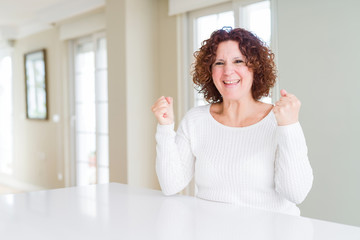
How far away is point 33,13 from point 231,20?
3078 millimetres

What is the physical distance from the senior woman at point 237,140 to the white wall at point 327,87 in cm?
107

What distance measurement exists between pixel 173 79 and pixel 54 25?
2.32 metres

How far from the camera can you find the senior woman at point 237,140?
131 centimetres

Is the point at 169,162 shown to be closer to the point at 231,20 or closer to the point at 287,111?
the point at 287,111

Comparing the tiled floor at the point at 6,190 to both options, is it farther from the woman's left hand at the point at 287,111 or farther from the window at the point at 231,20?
the woman's left hand at the point at 287,111

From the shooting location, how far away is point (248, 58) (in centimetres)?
161

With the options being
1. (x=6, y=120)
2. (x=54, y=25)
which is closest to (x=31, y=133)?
(x=6, y=120)

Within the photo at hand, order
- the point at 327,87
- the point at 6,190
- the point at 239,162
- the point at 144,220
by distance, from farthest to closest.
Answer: the point at 6,190, the point at 327,87, the point at 239,162, the point at 144,220

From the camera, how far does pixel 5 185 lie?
6.48 meters

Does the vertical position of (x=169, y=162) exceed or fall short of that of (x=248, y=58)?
it falls short

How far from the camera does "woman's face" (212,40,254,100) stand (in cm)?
161

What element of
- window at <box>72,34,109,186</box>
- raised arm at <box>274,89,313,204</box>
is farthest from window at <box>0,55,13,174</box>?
raised arm at <box>274,89,313,204</box>

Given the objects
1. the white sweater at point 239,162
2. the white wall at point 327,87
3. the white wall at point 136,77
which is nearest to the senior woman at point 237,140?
the white sweater at point 239,162

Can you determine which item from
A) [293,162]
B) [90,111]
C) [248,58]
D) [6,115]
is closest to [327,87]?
[248,58]
